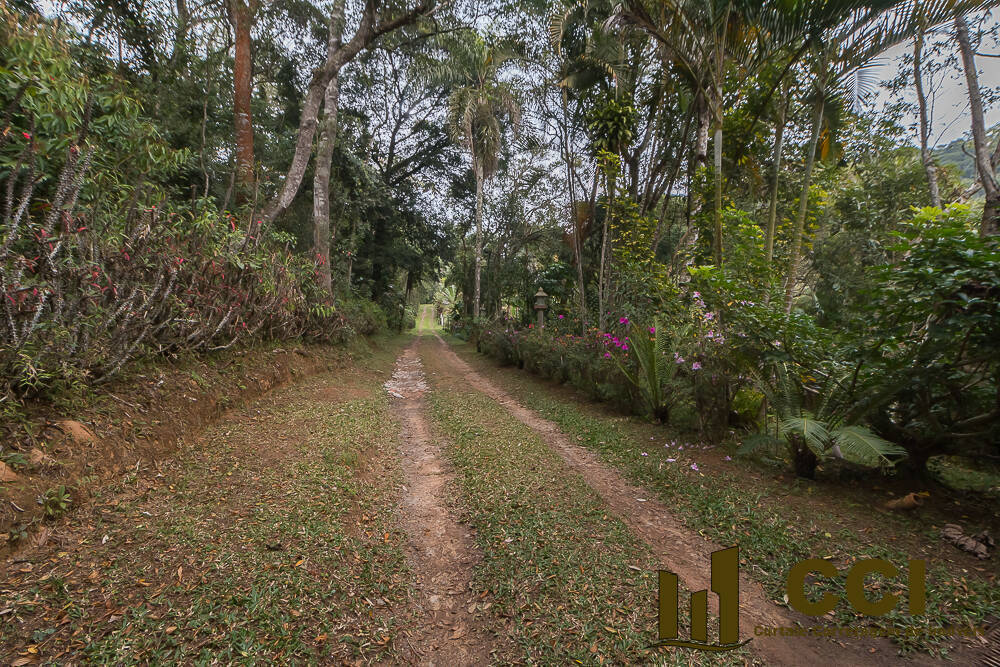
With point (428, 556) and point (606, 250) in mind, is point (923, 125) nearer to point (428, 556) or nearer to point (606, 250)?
point (606, 250)

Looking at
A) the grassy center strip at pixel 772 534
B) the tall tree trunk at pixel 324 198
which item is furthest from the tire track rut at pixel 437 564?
the tall tree trunk at pixel 324 198

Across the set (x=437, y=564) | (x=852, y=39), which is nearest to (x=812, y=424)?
(x=437, y=564)

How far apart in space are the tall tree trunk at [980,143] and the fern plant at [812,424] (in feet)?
9.72

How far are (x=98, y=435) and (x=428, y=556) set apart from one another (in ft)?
8.46

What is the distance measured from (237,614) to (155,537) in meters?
0.89

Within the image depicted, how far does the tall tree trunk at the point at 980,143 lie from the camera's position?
4.32m

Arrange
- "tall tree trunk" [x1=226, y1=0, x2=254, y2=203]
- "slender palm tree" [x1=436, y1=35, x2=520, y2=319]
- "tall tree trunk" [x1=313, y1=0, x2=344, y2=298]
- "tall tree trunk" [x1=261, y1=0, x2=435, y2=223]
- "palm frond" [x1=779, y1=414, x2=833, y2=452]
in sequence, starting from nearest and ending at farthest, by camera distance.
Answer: "palm frond" [x1=779, y1=414, x2=833, y2=452]
"tall tree trunk" [x1=226, y1=0, x2=254, y2=203]
"tall tree trunk" [x1=261, y1=0, x2=435, y2=223]
"tall tree trunk" [x1=313, y1=0, x2=344, y2=298]
"slender palm tree" [x1=436, y1=35, x2=520, y2=319]

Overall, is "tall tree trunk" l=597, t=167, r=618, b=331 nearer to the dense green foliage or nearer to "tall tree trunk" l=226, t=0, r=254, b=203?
the dense green foliage

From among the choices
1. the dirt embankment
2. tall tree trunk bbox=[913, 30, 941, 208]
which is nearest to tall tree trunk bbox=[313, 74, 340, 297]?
the dirt embankment

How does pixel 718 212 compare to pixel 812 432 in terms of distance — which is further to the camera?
pixel 718 212

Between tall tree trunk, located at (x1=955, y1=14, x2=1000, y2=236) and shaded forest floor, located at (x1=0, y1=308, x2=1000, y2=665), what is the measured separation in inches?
152

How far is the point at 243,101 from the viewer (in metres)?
7.43

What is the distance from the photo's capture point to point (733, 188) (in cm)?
799

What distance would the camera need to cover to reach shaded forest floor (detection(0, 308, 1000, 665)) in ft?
5.83
